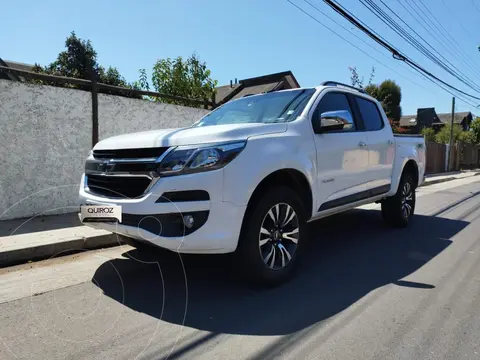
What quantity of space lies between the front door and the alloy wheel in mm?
579

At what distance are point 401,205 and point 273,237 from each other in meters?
3.60

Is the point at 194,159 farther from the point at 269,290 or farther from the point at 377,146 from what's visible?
the point at 377,146

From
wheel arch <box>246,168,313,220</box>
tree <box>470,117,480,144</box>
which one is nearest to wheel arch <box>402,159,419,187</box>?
wheel arch <box>246,168,313,220</box>

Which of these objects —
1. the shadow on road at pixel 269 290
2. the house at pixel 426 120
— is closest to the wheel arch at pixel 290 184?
the shadow on road at pixel 269 290

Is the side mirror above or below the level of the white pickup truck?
above

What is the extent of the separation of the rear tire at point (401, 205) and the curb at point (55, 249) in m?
4.37

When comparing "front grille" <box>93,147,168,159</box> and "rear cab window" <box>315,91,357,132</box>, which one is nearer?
"front grille" <box>93,147,168,159</box>

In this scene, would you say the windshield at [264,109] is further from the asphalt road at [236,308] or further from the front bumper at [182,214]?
the asphalt road at [236,308]

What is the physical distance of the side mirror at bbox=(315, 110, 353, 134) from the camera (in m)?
4.16

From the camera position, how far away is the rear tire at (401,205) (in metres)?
6.34

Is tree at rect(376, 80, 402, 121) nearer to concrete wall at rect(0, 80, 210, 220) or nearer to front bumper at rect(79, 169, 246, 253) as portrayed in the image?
concrete wall at rect(0, 80, 210, 220)

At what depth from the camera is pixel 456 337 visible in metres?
2.88

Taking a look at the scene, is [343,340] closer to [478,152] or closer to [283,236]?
[283,236]

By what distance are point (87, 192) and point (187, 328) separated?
5.74 feet
